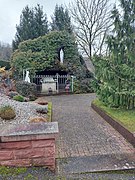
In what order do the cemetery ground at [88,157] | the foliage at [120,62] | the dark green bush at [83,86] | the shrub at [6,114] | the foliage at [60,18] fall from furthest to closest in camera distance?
the foliage at [60,18] < the dark green bush at [83,86] < the foliage at [120,62] < the shrub at [6,114] < the cemetery ground at [88,157]

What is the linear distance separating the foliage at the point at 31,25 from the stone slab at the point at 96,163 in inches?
966

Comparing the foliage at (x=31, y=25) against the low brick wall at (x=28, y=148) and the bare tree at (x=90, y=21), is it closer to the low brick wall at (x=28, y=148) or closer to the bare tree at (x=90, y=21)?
the bare tree at (x=90, y=21)

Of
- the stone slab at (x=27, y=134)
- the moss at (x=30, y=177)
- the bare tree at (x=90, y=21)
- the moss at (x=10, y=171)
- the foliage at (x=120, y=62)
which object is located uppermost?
the bare tree at (x=90, y=21)

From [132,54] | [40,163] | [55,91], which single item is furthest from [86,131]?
[55,91]

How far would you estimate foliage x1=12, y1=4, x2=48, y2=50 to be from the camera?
2706 cm

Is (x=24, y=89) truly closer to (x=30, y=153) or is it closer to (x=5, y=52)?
(x=30, y=153)

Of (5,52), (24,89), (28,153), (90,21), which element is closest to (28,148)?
(28,153)

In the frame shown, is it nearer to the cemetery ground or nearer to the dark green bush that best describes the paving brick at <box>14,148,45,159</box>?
the cemetery ground

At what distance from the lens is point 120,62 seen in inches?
322

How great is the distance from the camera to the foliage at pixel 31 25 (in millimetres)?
27062

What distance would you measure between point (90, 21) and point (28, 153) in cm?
2401

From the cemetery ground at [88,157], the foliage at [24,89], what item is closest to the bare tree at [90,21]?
the foliage at [24,89]

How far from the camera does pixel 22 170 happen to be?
360cm

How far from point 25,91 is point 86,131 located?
9.66 meters
